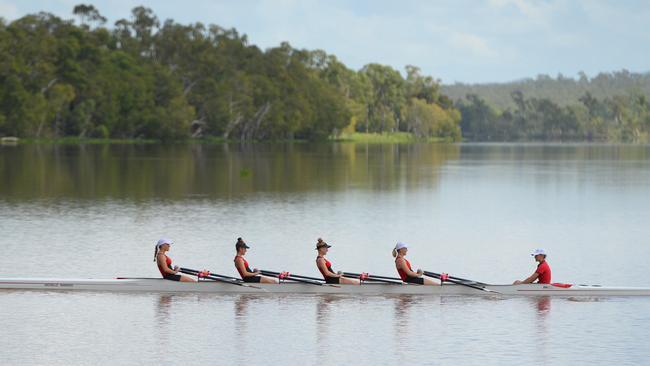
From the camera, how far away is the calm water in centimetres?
2138

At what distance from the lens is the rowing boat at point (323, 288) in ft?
87.9

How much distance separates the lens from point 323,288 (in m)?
26.8

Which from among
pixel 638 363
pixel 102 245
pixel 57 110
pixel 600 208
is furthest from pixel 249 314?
pixel 57 110

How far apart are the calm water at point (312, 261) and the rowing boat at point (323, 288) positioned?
0.36 metres

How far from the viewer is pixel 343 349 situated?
21266 mm

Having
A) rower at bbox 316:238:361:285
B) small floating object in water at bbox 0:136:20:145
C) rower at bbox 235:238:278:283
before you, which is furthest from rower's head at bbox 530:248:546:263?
small floating object in water at bbox 0:136:20:145

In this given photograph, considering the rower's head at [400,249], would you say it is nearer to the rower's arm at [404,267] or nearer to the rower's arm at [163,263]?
the rower's arm at [404,267]

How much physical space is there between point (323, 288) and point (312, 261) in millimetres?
7729

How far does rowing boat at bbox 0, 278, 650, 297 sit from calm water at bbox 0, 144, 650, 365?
36 centimetres

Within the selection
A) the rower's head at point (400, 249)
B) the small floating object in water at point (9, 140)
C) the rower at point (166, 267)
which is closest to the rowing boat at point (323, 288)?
the rower at point (166, 267)

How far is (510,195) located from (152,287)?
42.9m

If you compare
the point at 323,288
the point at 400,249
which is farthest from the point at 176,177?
the point at 400,249

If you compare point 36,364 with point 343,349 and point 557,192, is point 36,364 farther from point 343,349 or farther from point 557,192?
point 557,192

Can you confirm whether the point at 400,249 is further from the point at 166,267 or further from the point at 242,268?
the point at 166,267
